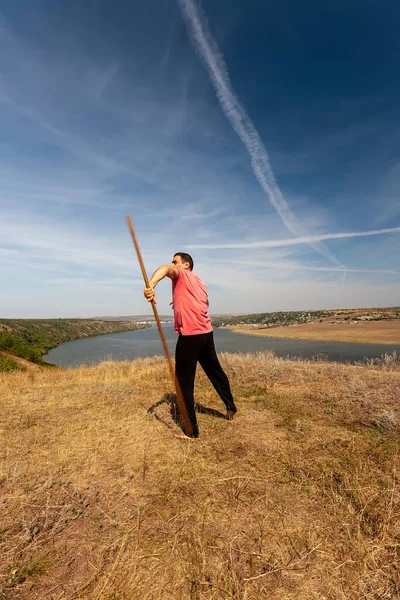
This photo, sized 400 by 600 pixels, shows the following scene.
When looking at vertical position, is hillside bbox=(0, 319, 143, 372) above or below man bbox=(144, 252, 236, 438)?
below

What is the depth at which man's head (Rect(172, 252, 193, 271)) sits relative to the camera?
164 inches

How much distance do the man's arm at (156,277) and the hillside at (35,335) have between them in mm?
12255

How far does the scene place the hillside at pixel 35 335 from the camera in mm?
20297

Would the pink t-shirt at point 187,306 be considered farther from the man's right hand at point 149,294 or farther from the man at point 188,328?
the man's right hand at point 149,294

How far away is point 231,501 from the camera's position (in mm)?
2441

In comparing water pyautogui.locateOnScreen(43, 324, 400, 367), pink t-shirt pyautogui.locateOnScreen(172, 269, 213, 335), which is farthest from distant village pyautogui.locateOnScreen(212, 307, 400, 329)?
pink t-shirt pyautogui.locateOnScreen(172, 269, 213, 335)

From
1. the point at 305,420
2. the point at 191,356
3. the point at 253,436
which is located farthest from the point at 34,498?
the point at 305,420

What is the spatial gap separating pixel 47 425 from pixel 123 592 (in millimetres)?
3606

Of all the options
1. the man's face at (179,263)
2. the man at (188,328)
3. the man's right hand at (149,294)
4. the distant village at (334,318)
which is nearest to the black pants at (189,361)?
the man at (188,328)

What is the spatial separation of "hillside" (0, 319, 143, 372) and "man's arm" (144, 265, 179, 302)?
482 inches

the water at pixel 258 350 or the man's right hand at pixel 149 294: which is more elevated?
the man's right hand at pixel 149 294

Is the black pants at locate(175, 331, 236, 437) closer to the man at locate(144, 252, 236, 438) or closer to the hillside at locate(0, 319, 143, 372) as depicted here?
the man at locate(144, 252, 236, 438)

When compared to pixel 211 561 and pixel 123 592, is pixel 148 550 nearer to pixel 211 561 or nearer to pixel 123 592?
pixel 123 592

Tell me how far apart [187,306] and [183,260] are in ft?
2.55
